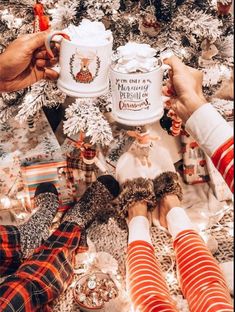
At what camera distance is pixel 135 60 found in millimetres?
937

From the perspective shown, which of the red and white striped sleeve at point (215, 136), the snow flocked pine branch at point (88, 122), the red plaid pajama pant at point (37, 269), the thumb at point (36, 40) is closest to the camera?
the red and white striped sleeve at point (215, 136)

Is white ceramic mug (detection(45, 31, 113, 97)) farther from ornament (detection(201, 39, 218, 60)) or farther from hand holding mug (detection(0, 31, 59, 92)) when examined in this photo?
ornament (detection(201, 39, 218, 60))

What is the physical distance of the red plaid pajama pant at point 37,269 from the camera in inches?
46.9

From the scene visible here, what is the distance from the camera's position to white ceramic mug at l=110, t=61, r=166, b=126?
3.03 feet

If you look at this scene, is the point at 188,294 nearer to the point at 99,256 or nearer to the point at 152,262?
the point at 152,262

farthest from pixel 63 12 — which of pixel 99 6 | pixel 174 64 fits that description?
pixel 174 64

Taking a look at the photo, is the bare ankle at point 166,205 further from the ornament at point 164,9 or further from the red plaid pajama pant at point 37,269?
the ornament at point 164,9

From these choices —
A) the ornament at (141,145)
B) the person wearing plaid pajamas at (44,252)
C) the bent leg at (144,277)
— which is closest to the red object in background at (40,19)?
the ornament at (141,145)

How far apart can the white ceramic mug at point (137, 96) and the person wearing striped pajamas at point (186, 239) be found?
0.04m

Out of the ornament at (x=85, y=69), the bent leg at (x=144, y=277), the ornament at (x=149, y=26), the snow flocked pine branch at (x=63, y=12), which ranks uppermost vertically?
the ornament at (x=85, y=69)

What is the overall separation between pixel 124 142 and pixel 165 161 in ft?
0.71

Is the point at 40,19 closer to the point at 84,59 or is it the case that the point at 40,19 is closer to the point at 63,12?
the point at 63,12

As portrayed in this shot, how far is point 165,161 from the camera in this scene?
5.07 ft

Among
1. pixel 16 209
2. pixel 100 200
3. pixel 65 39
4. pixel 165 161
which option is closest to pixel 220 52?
pixel 165 161
